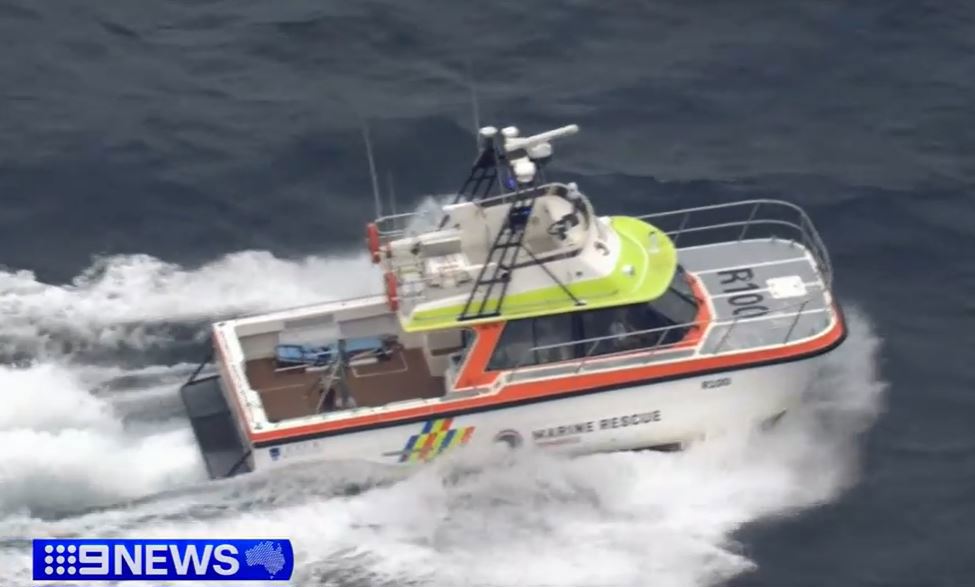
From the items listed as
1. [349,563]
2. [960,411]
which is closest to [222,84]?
[349,563]

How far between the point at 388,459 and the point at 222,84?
10233mm

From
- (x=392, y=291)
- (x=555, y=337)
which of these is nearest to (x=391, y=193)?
(x=392, y=291)

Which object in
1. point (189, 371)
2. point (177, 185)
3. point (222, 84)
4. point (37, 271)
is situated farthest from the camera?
point (222, 84)

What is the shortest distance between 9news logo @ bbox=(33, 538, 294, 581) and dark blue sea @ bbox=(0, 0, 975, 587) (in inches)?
13.4

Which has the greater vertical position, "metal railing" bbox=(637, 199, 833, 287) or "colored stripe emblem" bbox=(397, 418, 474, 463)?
"metal railing" bbox=(637, 199, 833, 287)

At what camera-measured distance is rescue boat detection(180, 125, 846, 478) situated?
1936 cm

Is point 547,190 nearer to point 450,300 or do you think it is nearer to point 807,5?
point 450,300

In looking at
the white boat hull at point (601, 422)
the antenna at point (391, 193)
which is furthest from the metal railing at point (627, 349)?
the antenna at point (391, 193)

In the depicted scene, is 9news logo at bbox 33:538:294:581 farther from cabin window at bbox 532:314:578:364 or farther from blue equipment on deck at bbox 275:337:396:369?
cabin window at bbox 532:314:578:364

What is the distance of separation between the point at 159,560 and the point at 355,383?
10.9 feet

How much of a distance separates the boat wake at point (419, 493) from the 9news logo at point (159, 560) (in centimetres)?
29

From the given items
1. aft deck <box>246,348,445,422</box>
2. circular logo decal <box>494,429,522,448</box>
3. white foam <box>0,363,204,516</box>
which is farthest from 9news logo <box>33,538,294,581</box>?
circular logo decal <box>494,429,522,448</box>

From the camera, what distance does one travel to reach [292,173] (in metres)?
25.7

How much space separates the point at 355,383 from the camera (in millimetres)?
20266
